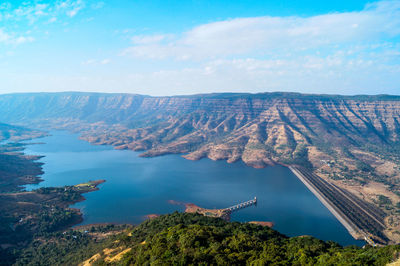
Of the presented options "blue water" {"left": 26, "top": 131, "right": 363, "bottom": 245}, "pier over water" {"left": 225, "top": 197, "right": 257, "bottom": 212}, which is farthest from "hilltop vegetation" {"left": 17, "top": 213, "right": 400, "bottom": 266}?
"pier over water" {"left": 225, "top": 197, "right": 257, "bottom": 212}

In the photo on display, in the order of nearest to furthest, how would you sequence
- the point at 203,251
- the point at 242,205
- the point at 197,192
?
1. the point at 203,251
2. the point at 242,205
3. the point at 197,192


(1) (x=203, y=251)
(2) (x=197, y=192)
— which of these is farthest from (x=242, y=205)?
(1) (x=203, y=251)

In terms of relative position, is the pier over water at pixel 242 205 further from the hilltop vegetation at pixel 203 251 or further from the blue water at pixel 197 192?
the hilltop vegetation at pixel 203 251

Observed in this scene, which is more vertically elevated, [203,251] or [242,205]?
[203,251]

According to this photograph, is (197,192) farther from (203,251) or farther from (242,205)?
(203,251)

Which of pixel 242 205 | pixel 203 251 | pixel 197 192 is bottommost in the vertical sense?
pixel 197 192

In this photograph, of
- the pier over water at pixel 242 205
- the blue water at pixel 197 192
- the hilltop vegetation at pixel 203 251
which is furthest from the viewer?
the pier over water at pixel 242 205

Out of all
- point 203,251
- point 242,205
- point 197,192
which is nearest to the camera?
point 203,251

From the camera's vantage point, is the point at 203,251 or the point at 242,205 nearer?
the point at 203,251

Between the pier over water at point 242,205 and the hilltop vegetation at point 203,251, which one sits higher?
the hilltop vegetation at point 203,251

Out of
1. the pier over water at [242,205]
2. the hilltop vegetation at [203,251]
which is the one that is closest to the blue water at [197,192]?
the pier over water at [242,205]
